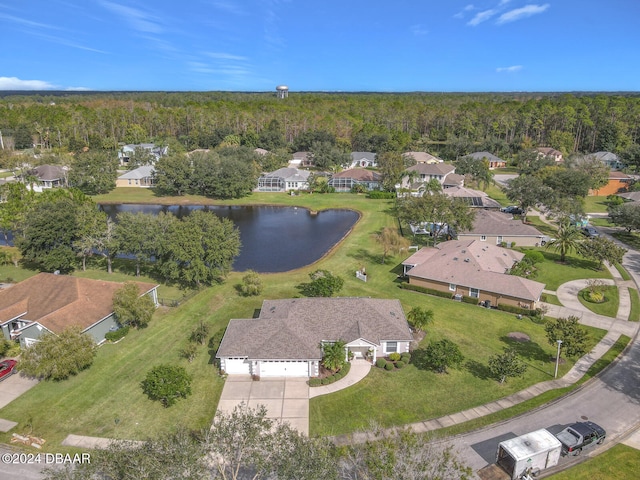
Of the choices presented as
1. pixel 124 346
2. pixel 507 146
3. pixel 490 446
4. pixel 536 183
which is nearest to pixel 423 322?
pixel 490 446

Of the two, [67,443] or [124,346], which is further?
[124,346]

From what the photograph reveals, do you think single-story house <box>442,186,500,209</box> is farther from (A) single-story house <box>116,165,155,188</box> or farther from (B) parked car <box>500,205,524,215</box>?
(A) single-story house <box>116,165,155,188</box>

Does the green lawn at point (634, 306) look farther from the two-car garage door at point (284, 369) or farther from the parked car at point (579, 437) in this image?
the two-car garage door at point (284, 369)

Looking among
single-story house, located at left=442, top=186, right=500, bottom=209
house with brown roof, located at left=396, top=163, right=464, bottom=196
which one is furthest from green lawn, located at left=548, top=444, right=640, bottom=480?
house with brown roof, located at left=396, top=163, right=464, bottom=196

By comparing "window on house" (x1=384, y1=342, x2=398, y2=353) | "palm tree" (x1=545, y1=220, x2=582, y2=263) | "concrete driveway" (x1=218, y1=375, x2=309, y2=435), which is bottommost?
"concrete driveway" (x1=218, y1=375, x2=309, y2=435)

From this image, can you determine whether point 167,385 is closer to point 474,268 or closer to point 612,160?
point 474,268

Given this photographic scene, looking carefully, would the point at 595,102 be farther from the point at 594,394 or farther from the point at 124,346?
the point at 124,346

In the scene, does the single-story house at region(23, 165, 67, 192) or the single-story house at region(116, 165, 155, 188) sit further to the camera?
the single-story house at region(116, 165, 155, 188)
